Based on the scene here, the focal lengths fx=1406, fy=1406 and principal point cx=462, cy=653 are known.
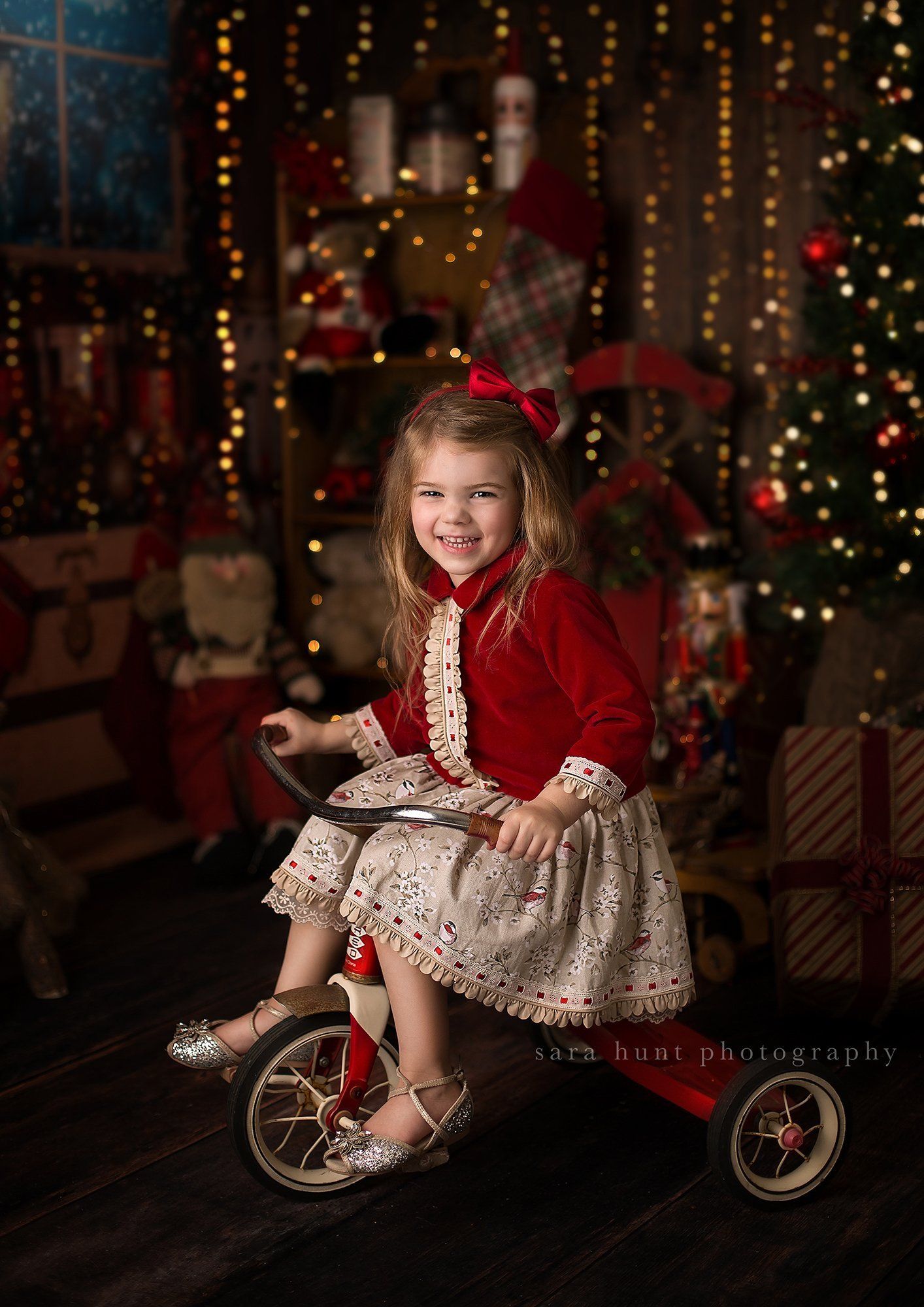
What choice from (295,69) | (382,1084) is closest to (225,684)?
(382,1084)

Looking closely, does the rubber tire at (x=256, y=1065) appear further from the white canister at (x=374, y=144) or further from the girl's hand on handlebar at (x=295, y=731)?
the white canister at (x=374, y=144)

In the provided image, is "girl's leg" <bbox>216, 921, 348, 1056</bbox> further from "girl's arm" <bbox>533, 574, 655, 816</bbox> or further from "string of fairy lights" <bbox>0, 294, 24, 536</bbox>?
"string of fairy lights" <bbox>0, 294, 24, 536</bbox>

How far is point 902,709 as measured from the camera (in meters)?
2.88

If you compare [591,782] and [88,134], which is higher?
[88,134]

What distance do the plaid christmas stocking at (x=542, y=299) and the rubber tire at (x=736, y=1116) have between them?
1.99 meters

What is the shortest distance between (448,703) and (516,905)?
0.32 meters

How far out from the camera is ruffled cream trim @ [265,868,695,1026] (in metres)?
1.74

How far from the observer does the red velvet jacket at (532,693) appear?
1768 mm

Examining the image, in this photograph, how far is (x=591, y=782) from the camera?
1717 mm

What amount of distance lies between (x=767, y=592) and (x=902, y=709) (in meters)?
0.63

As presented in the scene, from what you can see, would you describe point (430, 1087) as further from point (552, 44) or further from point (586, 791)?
point (552, 44)

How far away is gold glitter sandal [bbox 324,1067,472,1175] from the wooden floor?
111mm

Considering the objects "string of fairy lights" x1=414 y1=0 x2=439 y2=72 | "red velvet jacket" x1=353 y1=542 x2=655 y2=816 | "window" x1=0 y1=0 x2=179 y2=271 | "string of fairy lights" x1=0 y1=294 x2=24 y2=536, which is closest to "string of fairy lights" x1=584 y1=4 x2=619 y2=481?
"string of fairy lights" x1=414 y1=0 x2=439 y2=72

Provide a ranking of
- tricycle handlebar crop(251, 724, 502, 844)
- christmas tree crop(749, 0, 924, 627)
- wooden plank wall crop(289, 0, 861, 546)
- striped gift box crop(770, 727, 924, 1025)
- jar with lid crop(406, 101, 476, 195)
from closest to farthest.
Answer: tricycle handlebar crop(251, 724, 502, 844), striped gift box crop(770, 727, 924, 1025), christmas tree crop(749, 0, 924, 627), wooden plank wall crop(289, 0, 861, 546), jar with lid crop(406, 101, 476, 195)
